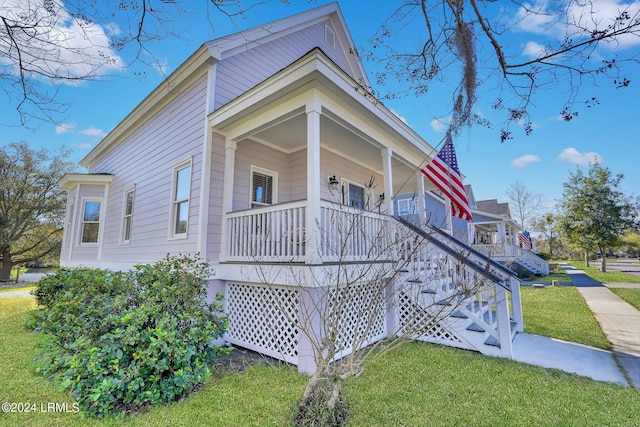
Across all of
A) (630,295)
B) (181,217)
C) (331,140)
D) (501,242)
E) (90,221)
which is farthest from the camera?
(501,242)

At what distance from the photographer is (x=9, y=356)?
4.52 metres

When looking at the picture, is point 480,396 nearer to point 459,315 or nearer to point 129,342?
point 459,315

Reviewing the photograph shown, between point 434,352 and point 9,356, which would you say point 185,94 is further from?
point 434,352

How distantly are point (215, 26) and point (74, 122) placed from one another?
5.91 feet

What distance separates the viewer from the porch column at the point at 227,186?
5516 mm

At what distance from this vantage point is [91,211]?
10.0 meters

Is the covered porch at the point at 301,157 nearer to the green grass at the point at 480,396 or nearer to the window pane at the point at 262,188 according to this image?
the window pane at the point at 262,188

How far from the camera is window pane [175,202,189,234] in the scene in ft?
20.5

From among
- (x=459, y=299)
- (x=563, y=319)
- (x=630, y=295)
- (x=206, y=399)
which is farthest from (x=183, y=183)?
(x=630, y=295)

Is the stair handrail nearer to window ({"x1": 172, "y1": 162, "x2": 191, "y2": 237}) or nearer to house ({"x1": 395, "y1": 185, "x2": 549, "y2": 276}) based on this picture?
house ({"x1": 395, "y1": 185, "x2": 549, "y2": 276})

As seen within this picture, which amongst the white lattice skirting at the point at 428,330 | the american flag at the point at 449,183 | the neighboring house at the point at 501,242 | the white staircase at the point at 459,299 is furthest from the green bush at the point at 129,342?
the neighboring house at the point at 501,242

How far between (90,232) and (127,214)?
265 centimetres

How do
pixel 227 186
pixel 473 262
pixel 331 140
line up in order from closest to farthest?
pixel 473 262, pixel 227 186, pixel 331 140

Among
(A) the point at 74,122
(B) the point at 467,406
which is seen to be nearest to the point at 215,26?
(A) the point at 74,122
